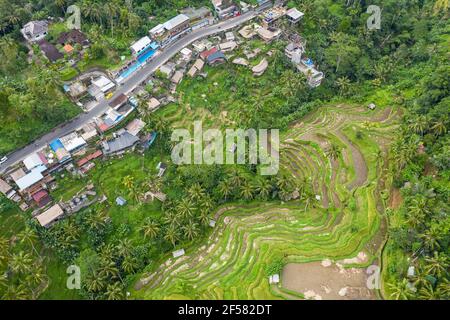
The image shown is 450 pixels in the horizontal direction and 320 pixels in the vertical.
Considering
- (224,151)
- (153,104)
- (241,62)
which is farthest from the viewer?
(241,62)

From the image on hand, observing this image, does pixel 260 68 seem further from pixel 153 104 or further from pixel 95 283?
pixel 95 283

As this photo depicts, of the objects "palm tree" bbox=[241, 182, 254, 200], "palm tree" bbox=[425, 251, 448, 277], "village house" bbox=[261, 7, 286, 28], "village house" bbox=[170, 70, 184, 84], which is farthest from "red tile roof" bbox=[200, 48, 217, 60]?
"palm tree" bbox=[425, 251, 448, 277]

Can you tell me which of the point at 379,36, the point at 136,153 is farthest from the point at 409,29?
the point at 136,153

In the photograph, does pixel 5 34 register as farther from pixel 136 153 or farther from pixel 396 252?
pixel 396 252

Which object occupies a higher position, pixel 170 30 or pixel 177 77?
pixel 170 30

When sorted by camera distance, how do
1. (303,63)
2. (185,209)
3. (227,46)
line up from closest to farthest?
1. (185,209)
2. (303,63)
3. (227,46)

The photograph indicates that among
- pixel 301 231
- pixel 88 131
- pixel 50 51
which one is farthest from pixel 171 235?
pixel 50 51

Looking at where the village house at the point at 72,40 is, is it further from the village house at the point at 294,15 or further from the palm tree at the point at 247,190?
the village house at the point at 294,15
